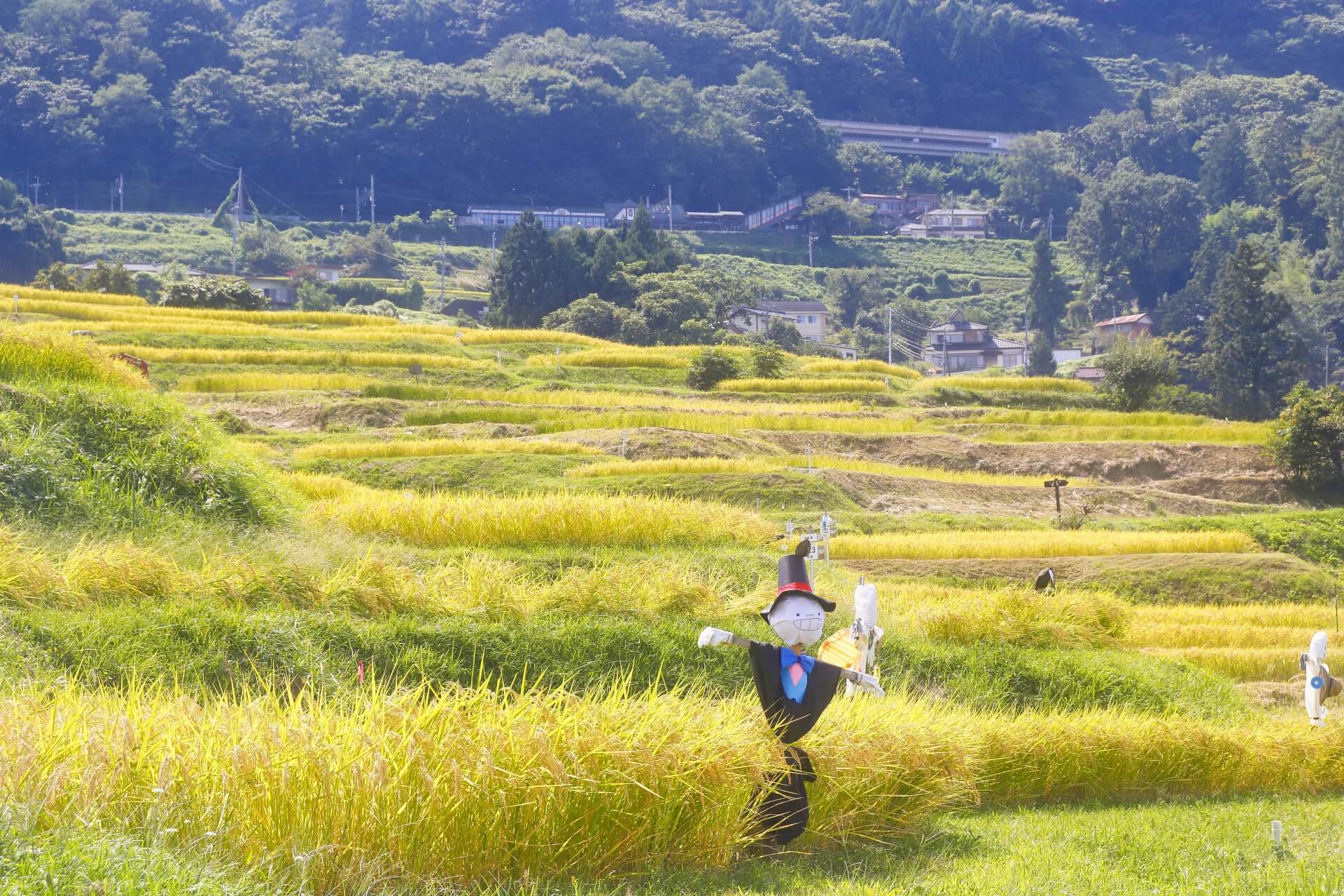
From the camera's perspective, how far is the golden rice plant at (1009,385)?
152ft

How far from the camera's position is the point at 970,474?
103 ft

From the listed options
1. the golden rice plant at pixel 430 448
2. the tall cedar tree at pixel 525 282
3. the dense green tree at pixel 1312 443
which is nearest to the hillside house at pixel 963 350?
the tall cedar tree at pixel 525 282

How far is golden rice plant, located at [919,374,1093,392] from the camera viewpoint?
46.4 metres

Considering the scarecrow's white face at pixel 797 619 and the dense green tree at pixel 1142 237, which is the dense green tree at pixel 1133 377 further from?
the dense green tree at pixel 1142 237

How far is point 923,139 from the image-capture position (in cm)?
14675

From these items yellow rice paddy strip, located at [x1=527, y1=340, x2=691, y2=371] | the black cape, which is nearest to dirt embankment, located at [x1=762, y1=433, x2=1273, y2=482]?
yellow rice paddy strip, located at [x1=527, y1=340, x2=691, y2=371]

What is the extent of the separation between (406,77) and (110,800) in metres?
123

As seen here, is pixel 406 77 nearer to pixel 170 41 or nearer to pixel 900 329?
pixel 170 41

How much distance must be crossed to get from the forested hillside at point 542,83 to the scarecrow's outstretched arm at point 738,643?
352 ft

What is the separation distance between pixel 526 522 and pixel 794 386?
27301 millimetres

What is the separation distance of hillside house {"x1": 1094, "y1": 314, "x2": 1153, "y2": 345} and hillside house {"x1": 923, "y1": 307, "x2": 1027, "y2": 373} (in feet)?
16.6

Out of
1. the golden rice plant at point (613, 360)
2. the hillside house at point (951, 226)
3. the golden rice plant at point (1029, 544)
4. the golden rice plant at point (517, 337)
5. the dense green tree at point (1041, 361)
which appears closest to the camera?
the golden rice plant at point (1029, 544)

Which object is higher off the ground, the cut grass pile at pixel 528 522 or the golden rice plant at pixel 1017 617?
the cut grass pile at pixel 528 522

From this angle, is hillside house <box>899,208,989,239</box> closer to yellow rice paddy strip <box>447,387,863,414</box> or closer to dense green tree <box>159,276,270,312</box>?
dense green tree <box>159,276,270,312</box>
